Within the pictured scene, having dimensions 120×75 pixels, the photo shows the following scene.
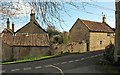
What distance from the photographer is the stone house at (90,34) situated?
5022 centimetres

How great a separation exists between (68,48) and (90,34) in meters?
8.52

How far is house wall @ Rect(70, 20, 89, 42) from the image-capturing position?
169 ft

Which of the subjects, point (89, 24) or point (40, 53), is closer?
point (40, 53)

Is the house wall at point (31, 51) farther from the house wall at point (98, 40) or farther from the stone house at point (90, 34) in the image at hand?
the house wall at point (98, 40)

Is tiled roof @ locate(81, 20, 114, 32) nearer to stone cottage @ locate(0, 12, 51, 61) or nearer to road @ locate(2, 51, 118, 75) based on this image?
stone cottage @ locate(0, 12, 51, 61)

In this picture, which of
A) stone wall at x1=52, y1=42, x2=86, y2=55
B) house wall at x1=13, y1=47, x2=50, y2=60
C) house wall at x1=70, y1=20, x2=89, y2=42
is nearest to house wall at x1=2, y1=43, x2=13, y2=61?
house wall at x1=13, y1=47, x2=50, y2=60

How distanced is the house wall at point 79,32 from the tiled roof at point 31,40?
9254 mm

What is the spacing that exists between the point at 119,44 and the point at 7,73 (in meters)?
9.02

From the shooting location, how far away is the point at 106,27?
58406 mm

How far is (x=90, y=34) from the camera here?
166 feet

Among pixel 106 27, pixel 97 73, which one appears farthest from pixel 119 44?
pixel 106 27

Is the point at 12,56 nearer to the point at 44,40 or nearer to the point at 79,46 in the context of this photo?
the point at 44,40

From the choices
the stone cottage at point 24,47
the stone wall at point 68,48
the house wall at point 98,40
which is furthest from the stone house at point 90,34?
the stone cottage at point 24,47

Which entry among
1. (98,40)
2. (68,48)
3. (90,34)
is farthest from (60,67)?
(98,40)
